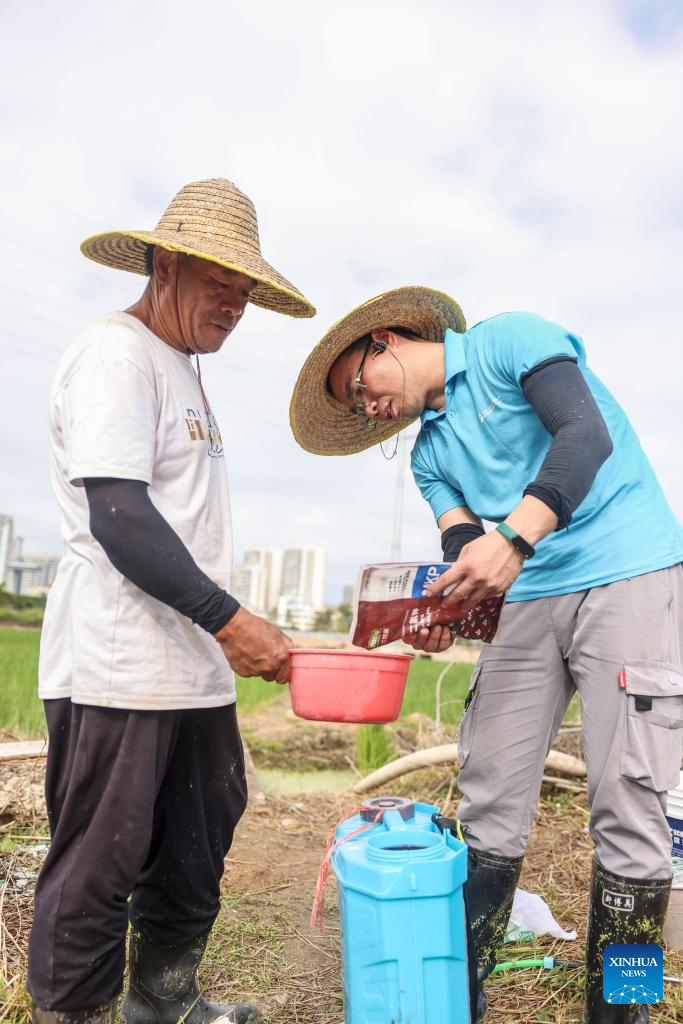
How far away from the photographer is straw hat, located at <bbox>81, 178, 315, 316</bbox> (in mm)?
1880

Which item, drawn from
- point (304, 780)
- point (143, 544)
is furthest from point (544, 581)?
point (304, 780)

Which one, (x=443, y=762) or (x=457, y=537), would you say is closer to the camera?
(x=457, y=537)

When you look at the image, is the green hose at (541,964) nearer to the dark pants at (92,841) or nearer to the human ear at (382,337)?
the dark pants at (92,841)

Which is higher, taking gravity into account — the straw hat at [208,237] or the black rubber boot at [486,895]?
the straw hat at [208,237]

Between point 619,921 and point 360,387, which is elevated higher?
point 360,387

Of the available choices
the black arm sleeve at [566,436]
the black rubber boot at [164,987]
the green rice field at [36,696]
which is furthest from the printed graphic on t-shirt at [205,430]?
the green rice field at [36,696]

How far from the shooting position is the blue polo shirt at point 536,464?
2055 millimetres

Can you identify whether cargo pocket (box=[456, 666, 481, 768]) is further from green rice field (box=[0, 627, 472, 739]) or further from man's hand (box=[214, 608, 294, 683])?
green rice field (box=[0, 627, 472, 739])

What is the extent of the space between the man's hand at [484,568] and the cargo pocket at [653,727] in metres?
0.40

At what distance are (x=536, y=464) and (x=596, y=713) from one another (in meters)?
0.63

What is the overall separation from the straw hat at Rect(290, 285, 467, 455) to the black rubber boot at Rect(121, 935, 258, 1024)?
1553 millimetres

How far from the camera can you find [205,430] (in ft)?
6.37

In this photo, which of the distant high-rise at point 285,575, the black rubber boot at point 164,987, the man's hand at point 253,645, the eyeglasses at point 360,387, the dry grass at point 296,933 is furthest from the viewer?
the distant high-rise at point 285,575

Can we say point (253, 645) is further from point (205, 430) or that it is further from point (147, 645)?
point (205, 430)
